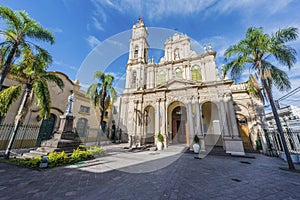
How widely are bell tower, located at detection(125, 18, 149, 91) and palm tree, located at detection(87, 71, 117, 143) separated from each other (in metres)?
5.34

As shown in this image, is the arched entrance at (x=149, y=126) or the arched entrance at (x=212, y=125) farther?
the arched entrance at (x=149, y=126)

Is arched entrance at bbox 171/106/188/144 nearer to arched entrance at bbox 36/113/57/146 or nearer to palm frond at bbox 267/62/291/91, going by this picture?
palm frond at bbox 267/62/291/91

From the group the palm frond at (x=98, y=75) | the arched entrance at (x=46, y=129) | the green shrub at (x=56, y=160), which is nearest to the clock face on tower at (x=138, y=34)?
the palm frond at (x=98, y=75)

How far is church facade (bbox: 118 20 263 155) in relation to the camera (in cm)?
1132

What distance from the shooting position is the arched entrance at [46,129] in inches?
454

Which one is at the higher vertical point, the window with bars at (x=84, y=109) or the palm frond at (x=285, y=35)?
the palm frond at (x=285, y=35)

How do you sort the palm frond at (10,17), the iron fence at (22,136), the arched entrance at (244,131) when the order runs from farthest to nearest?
the arched entrance at (244,131) → the iron fence at (22,136) → the palm frond at (10,17)

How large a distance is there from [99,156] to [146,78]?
1425 centimetres

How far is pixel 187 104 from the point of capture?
41.3 feet

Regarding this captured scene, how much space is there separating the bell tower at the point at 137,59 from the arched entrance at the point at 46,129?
10606 mm

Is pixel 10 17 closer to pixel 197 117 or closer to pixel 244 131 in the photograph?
pixel 197 117

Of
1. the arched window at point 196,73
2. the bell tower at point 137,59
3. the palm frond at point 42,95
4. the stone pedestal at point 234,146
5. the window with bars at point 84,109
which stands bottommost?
the stone pedestal at point 234,146

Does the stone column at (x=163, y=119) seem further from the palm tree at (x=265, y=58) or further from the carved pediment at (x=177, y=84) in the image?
the palm tree at (x=265, y=58)

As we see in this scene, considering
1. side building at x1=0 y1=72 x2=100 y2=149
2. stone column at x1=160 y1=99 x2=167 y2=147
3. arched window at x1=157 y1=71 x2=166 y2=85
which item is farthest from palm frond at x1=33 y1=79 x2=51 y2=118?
arched window at x1=157 y1=71 x2=166 y2=85
